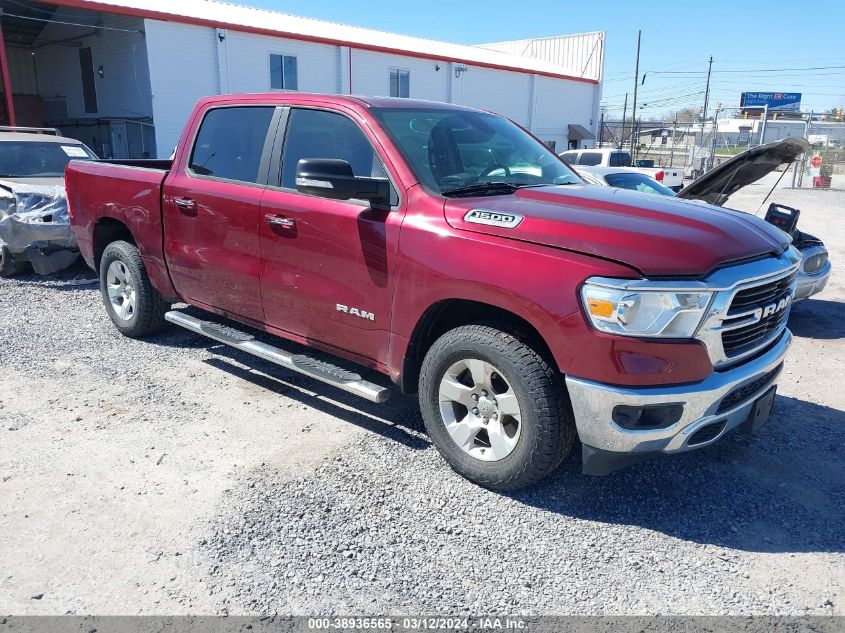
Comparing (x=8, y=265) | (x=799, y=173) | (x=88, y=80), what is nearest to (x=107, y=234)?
(x=8, y=265)

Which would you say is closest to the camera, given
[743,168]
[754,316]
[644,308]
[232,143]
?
[644,308]

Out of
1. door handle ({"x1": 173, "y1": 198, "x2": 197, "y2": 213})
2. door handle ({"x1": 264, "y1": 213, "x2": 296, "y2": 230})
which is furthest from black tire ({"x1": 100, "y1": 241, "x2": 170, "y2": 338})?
door handle ({"x1": 264, "y1": 213, "x2": 296, "y2": 230})

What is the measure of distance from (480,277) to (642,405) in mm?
964

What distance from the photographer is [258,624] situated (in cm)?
259

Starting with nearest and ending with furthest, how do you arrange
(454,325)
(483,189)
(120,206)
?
(454,325)
(483,189)
(120,206)

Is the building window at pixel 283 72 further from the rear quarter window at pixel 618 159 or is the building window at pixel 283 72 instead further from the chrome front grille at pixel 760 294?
the chrome front grille at pixel 760 294

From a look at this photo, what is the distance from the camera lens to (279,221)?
4.18 meters

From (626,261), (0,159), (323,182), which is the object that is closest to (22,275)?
(0,159)

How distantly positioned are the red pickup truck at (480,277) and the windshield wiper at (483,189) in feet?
0.06

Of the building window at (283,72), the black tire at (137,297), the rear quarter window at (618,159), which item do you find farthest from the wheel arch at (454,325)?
the building window at (283,72)

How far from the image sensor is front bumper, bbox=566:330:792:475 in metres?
2.92

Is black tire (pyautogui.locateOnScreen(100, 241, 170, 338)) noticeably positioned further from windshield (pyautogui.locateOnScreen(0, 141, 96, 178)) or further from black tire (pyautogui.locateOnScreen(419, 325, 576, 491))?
windshield (pyautogui.locateOnScreen(0, 141, 96, 178))

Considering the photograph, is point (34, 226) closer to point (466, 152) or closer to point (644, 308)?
point (466, 152)

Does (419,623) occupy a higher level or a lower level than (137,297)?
lower
